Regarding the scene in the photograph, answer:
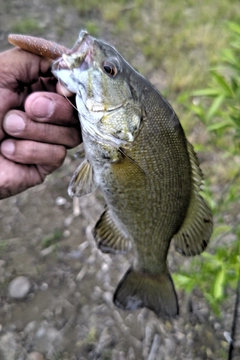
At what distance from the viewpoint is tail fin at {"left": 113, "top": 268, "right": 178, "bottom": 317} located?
1.64 metres

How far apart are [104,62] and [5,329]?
1524 millimetres

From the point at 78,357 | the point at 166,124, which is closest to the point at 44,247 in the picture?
the point at 78,357

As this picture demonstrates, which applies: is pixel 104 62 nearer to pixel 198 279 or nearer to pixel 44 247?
pixel 198 279

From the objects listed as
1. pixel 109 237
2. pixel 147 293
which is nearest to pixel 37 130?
pixel 109 237

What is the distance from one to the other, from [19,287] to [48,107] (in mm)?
1242

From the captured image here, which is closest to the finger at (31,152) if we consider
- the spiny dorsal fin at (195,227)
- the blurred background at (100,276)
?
the spiny dorsal fin at (195,227)

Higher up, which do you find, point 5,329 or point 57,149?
point 57,149

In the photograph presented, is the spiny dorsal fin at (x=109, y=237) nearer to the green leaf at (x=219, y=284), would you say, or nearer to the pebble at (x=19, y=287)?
the green leaf at (x=219, y=284)

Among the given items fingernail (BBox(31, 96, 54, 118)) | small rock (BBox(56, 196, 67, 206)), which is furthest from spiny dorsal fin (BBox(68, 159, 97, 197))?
small rock (BBox(56, 196, 67, 206))

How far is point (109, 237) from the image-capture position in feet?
5.41

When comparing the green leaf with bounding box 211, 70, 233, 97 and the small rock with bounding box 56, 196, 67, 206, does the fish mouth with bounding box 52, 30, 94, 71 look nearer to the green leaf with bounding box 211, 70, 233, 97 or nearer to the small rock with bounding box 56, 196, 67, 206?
the green leaf with bounding box 211, 70, 233, 97

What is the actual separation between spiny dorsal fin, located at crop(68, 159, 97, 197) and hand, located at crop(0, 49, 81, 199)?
0.13 metres

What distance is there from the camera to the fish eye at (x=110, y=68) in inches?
46.9

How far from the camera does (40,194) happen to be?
8.88ft
